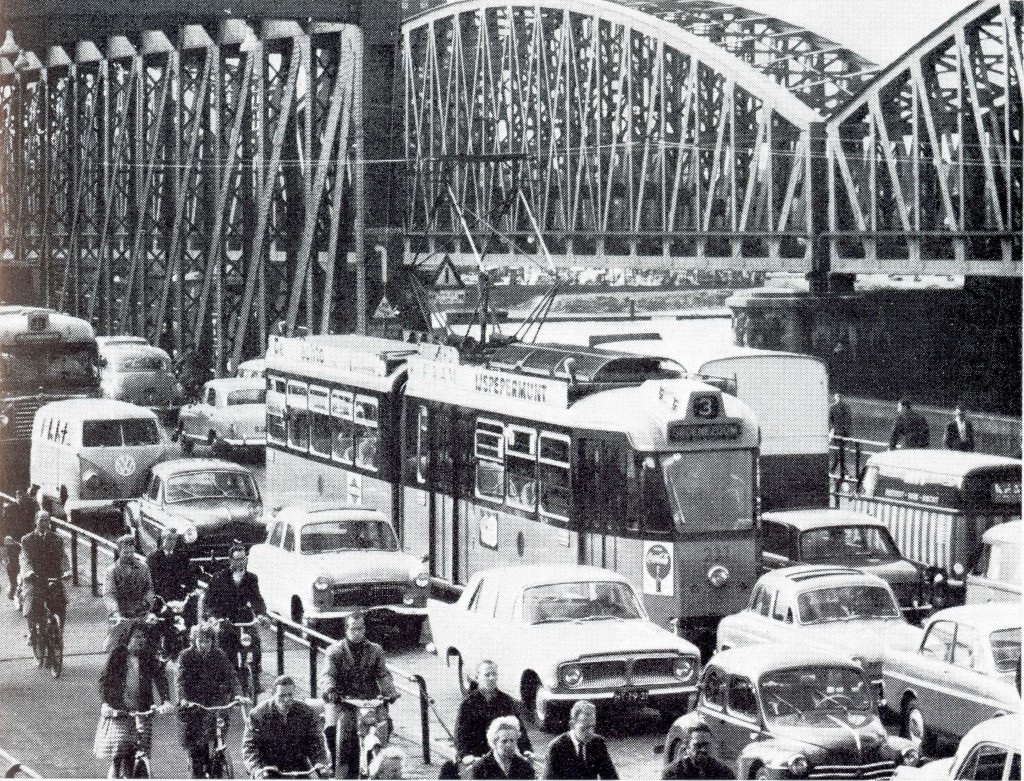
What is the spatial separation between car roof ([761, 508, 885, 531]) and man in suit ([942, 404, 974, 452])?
991 centimetres

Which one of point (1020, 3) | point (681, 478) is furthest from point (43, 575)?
point (1020, 3)

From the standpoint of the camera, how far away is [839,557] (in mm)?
19328

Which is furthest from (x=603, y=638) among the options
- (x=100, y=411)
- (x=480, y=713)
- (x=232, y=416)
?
(x=232, y=416)

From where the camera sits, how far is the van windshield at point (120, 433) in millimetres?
26453

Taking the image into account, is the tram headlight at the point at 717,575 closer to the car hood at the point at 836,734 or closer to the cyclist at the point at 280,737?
the car hood at the point at 836,734

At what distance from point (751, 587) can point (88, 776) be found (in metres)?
6.81

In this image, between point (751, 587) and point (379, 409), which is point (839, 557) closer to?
point (751, 587)

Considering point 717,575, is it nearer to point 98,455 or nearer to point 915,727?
point 915,727

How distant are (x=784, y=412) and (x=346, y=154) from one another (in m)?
24.7

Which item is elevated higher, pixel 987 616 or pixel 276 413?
pixel 276 413

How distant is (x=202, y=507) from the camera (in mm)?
22109

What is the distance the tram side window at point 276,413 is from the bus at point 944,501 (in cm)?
811

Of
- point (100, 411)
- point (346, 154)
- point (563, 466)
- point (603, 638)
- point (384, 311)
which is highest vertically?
point (346, 154)

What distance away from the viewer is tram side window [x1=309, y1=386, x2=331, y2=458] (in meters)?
24.5
